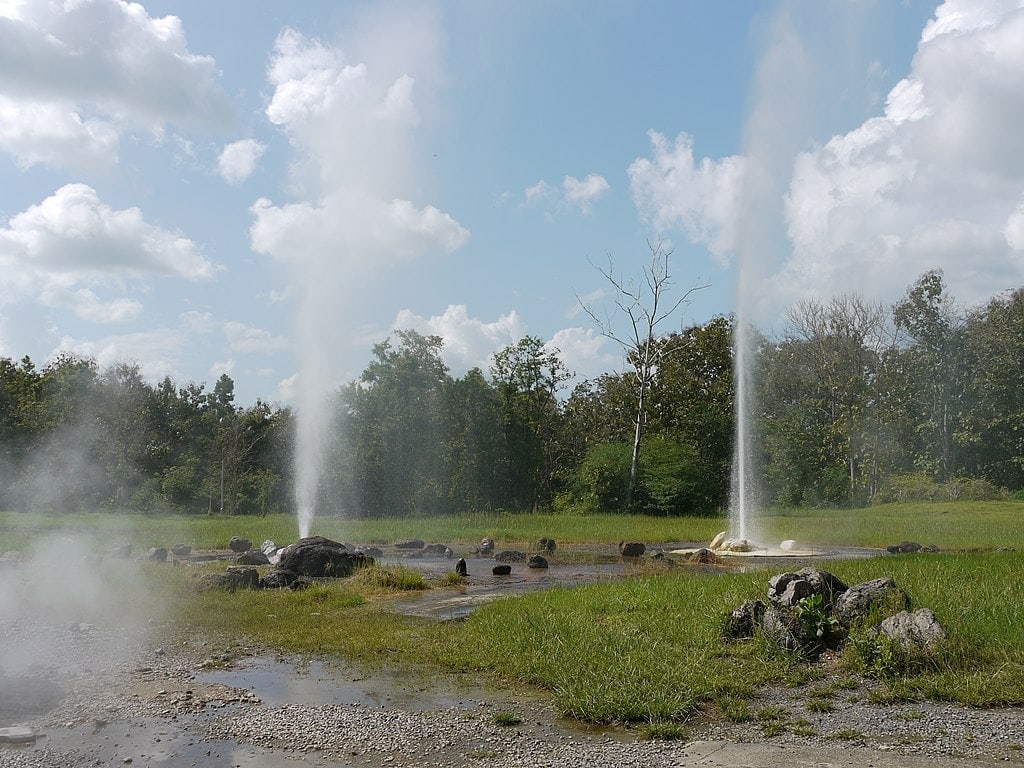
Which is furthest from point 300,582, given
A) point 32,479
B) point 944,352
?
point 944,352

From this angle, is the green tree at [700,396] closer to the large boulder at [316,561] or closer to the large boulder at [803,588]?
the large boulder at [316,561]

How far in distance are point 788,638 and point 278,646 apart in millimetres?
6971

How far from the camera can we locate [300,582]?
18.8 metres

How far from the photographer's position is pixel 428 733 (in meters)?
8.41

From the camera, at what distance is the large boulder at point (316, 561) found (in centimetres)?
2100

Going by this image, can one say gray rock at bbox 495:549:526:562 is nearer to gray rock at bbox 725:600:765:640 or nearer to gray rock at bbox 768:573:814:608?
gray rock at bbox 768:573:814:608

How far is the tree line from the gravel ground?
38705 mm

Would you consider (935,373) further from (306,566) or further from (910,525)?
(306,566)

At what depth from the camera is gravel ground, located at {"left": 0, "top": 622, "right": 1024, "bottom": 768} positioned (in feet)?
25.1

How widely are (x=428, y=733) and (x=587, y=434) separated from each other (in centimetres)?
5946

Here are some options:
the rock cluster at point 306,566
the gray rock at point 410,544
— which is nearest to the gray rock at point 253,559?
the rock cluster at point 306,566

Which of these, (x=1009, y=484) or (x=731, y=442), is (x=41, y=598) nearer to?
(x=731, y=442)

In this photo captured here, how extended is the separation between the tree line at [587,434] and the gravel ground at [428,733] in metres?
38.7

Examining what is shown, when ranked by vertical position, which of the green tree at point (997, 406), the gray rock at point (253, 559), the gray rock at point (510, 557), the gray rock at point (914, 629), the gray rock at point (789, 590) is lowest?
the gray rock at point (510, 557)
